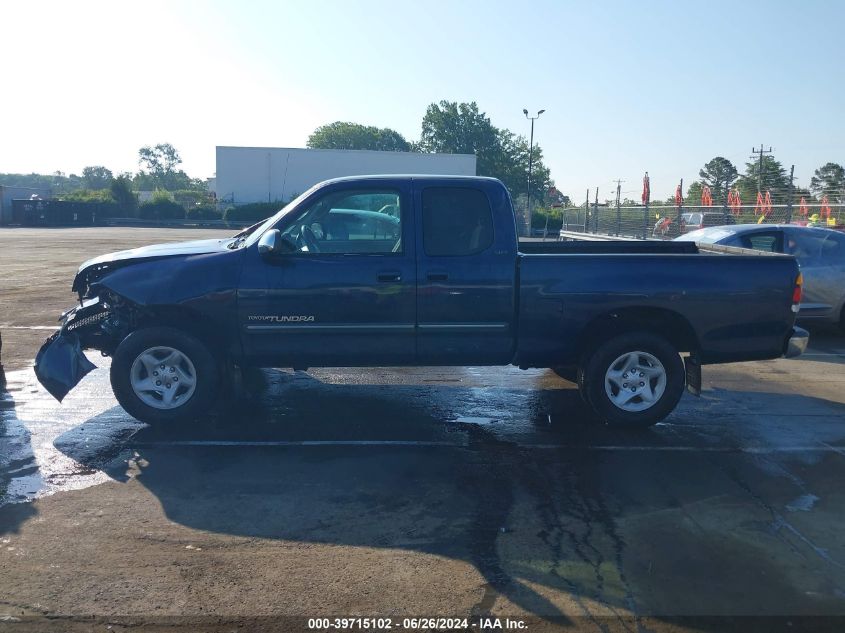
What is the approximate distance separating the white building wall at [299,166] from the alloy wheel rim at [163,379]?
46955 millimetres

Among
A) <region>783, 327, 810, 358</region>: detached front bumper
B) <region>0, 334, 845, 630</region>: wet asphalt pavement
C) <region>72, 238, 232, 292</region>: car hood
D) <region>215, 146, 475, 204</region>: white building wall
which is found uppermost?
<region>215, 146, 475, 204</region>: white building wall

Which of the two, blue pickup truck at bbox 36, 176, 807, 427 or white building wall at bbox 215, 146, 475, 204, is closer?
blue pickup truck at bbox 36, 176, 807, 427

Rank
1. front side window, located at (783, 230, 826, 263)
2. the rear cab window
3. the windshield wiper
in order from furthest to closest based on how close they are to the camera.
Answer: the rear cab window < front side window, located at (783, 230, 826, 263) < the windshield wiper

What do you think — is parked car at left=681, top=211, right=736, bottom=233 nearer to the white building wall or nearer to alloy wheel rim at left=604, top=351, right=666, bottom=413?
alloy wheel rim at left=604, top=351, right=666, bottom=413

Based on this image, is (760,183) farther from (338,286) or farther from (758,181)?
(338,286)

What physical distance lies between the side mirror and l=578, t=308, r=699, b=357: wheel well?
257 cm

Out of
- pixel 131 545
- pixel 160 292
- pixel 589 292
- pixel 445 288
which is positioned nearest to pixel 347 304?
pixel 445 288

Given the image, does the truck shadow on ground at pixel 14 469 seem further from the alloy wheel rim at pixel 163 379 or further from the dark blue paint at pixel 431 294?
the dark blue paint at pixel 431 294

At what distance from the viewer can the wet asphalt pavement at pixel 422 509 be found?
12.9ft

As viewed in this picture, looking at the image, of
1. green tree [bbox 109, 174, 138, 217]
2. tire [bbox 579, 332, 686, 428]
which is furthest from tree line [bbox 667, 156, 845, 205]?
green tree [bbox 109, 174, 138, 217]

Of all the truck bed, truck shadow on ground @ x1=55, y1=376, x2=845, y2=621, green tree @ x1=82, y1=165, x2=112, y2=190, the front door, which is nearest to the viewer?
truck shadow on ground @ x1=55, y1=376, x2=845, y2=621

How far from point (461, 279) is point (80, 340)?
327 centimetres

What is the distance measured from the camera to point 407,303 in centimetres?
647

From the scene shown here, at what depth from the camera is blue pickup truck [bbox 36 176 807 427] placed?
644 cm
